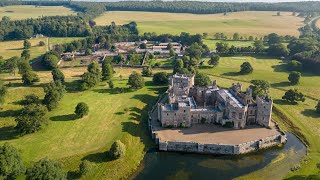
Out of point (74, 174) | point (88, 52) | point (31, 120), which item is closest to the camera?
point (74, 174)

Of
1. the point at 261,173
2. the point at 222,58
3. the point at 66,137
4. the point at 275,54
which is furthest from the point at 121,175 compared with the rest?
the point at 275,54

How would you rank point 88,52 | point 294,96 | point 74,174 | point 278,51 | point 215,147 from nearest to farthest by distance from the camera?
1. point 74,174
2. point 215,147
3. point 294,96
4. point 278,51
5. point 88,52

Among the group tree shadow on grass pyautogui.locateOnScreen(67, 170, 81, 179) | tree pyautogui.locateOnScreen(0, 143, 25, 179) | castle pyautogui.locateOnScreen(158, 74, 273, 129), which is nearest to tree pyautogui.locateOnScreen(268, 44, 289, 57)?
castle pyautogui.locateOnScreen(158, 74, 273, 129)


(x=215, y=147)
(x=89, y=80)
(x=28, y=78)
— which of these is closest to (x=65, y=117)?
(x=89, y=80)

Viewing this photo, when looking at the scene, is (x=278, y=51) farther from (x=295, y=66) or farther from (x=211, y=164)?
(x=211, y=164)

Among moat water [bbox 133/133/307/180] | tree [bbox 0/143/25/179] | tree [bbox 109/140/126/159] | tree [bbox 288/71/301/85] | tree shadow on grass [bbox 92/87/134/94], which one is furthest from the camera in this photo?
tree [bbox 288/71/301/85]

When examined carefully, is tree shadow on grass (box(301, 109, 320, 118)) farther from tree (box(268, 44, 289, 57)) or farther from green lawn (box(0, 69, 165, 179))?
tree (box(268, 44, 289, 57))

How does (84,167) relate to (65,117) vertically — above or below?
below
